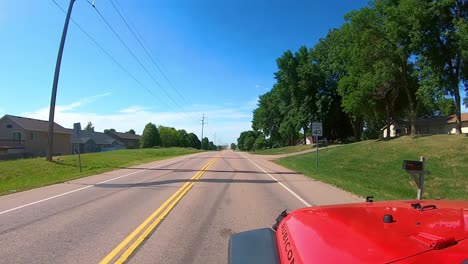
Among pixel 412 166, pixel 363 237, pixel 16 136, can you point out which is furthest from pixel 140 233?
pixel 16 136

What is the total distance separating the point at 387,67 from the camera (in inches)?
1677

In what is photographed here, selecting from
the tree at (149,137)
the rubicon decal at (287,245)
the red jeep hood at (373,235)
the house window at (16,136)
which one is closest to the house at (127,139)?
the tree at (149,137)

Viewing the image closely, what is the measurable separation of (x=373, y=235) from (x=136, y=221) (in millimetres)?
7630

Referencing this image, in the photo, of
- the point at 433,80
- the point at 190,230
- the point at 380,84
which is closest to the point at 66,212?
the point at 190,230

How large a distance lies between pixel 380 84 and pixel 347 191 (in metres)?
31.8

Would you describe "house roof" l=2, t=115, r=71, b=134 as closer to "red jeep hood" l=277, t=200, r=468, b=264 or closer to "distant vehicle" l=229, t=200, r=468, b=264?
"distant vehicle" l=229, t=200, r=468, b=264

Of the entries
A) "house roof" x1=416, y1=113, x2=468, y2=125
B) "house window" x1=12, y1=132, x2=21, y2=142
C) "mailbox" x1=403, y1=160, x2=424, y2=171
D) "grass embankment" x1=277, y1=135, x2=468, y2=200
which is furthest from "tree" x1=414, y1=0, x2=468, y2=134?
"house window" x1=12, y1=132, x2=21, y2=142

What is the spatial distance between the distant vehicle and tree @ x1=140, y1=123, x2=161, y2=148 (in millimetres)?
116491

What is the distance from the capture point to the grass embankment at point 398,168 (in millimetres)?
20438

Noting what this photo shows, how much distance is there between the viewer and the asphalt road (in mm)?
6562

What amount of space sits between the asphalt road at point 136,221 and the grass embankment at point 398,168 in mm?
5571

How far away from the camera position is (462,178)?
2352cm

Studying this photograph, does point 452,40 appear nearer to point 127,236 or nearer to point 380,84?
point 380,84

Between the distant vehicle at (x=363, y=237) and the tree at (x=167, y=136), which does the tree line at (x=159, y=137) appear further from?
the distant vehicle at (x=363, y=237)
